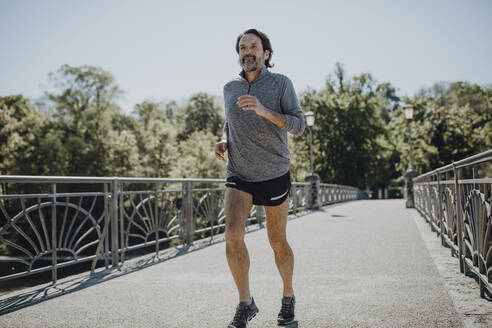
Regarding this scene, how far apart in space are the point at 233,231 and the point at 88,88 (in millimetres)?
36406

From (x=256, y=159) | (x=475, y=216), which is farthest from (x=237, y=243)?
(x=475, y=216)

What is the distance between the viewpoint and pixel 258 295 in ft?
13.5

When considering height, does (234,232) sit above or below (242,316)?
above

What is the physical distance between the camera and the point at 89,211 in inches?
228

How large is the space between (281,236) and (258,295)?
118 cm

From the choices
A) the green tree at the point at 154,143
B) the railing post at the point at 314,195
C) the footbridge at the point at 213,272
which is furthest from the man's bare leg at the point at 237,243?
the green tree at the point at 154,143

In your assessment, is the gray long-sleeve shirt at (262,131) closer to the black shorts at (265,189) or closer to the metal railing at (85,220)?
the black shorts at (265,189)

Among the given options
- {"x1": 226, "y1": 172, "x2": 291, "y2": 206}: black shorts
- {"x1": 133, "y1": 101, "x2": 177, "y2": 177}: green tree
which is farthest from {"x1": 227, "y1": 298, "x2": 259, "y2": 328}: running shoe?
{"x1": 133, "y1": 101, "x2": 177, "y2": 177}: green tree

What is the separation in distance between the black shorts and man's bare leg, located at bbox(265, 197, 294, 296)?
0.24ft

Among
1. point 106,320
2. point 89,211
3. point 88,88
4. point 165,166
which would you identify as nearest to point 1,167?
point 88,88

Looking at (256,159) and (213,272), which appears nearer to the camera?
(256,159)

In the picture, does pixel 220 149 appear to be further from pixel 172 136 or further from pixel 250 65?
pixel 172 136

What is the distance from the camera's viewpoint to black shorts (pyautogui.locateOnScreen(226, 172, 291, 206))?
10.0ft

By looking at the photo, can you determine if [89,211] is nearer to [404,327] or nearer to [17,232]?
[17,232]
